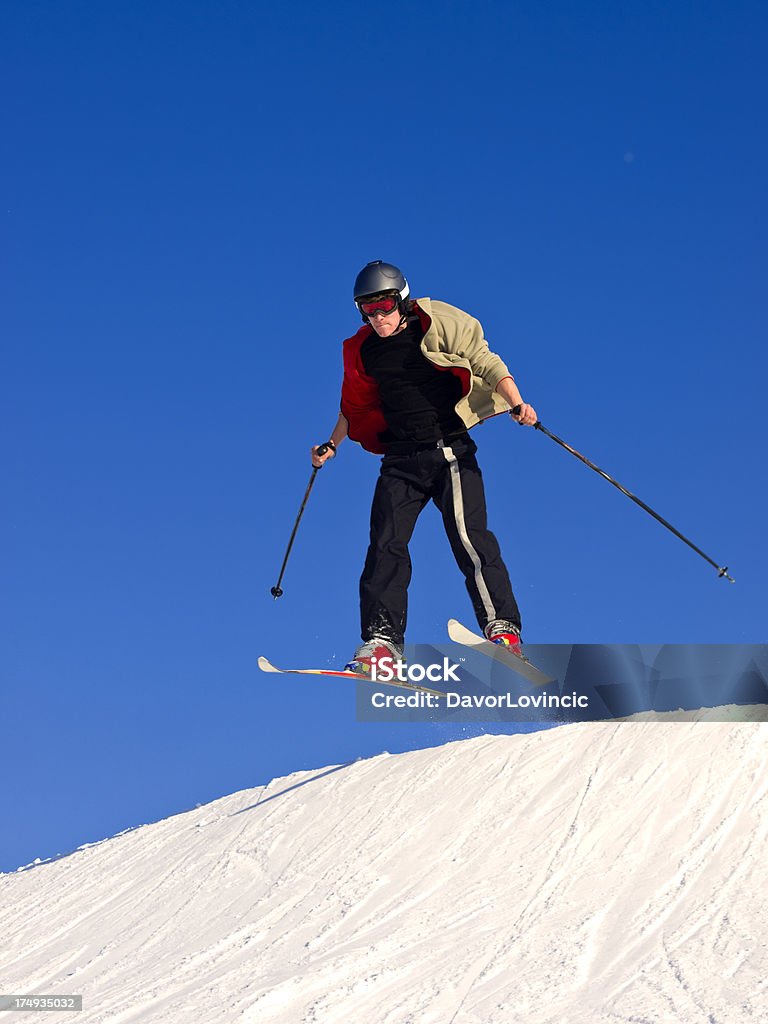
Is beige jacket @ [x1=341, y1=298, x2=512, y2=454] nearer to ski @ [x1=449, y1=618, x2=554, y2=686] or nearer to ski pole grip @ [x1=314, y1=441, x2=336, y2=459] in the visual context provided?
ski pole grip @ [x1=314, y1=441, x2=336, y2=459]

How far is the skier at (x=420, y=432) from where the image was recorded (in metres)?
9.31

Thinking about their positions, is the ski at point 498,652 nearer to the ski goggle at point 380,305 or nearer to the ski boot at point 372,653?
the ski boot at point 372,653

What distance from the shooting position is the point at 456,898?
920cm

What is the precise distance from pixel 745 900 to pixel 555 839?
170 centimetres

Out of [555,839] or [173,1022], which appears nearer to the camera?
[173,1022]

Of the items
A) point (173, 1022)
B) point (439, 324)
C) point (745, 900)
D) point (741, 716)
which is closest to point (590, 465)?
point (439, 324)

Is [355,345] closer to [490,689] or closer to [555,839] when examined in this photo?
[490,689]

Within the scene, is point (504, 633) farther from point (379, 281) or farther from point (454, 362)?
point (379, 281)

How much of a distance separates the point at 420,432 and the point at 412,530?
72cm

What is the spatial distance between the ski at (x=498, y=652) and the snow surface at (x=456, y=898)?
44.7 inches

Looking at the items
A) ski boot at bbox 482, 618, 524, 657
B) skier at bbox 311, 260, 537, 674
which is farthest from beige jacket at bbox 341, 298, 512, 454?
ski boot at bbox 482, 618, 524, 657

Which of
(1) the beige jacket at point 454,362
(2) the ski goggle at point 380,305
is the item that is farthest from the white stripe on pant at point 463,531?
(2) the ski goggle at point 380,305

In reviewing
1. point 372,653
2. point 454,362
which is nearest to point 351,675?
point 372,653

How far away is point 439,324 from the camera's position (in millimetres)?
9320
